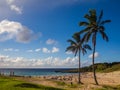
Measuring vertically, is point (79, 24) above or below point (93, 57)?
above

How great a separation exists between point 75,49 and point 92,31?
11.5 metres

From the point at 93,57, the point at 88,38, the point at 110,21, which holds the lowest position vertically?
the point at 93,57

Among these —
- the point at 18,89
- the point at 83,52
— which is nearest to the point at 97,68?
the point at 83,52

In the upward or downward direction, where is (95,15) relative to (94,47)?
upward

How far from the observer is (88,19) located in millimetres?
57406

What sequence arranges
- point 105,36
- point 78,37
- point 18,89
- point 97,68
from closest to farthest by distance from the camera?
point 18,89, point 105,36, point 78,37, point 97,68

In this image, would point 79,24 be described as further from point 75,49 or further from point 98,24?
point 75,49

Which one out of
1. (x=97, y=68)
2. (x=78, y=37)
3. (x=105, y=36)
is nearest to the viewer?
(x=105, y=36)

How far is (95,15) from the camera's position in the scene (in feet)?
187

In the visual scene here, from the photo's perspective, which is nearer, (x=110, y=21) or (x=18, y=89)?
(x=18, y=89)

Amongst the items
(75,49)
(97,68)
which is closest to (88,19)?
(75,49)

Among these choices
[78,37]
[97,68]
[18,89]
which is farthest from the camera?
[97,68]

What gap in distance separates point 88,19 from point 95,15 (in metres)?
1.69

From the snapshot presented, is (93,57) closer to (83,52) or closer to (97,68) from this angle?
(83,52)
